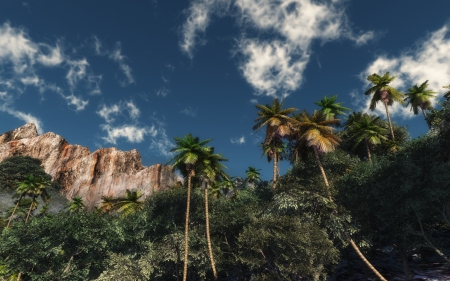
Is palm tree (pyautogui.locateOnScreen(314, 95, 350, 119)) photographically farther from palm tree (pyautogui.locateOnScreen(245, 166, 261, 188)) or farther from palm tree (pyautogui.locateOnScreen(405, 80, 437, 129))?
palm tree (pyautogui.locateOnScreen(245, 166, 261, 188))

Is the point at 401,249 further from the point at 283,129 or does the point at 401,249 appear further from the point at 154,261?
the point at 154,261

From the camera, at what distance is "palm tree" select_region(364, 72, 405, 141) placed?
40875 millimetres

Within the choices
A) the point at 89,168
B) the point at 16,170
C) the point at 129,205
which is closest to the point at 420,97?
the point at 129,205

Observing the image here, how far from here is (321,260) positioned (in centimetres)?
2084

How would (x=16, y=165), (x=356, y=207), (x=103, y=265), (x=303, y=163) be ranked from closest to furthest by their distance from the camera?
1. (x=356, y=207)
2. (x=103, y=265)
3. (x=303, y=163)
4. (x=16, y=165)

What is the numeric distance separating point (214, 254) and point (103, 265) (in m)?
12.5

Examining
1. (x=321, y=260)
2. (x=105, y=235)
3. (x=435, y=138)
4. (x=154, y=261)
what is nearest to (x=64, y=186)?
(x=105, y=235)

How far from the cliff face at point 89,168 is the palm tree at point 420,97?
74898 mm

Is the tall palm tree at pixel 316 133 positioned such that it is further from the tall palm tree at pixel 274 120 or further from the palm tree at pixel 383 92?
the palm tree at pixel 383 92

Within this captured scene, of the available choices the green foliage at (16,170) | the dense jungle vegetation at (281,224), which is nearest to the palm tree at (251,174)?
the dense jungle vegetation at (281,224)

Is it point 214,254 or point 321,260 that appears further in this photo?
point 214,254

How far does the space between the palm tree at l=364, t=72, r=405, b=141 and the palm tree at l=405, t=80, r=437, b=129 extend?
541cm

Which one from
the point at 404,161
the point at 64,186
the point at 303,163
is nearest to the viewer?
the point at 404,161

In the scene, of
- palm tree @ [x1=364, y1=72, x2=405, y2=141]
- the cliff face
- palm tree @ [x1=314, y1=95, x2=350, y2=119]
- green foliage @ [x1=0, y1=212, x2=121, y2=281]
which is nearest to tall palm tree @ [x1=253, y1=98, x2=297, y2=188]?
palm tree @ [x1=314, y1=95, x2=350, y2=119]
